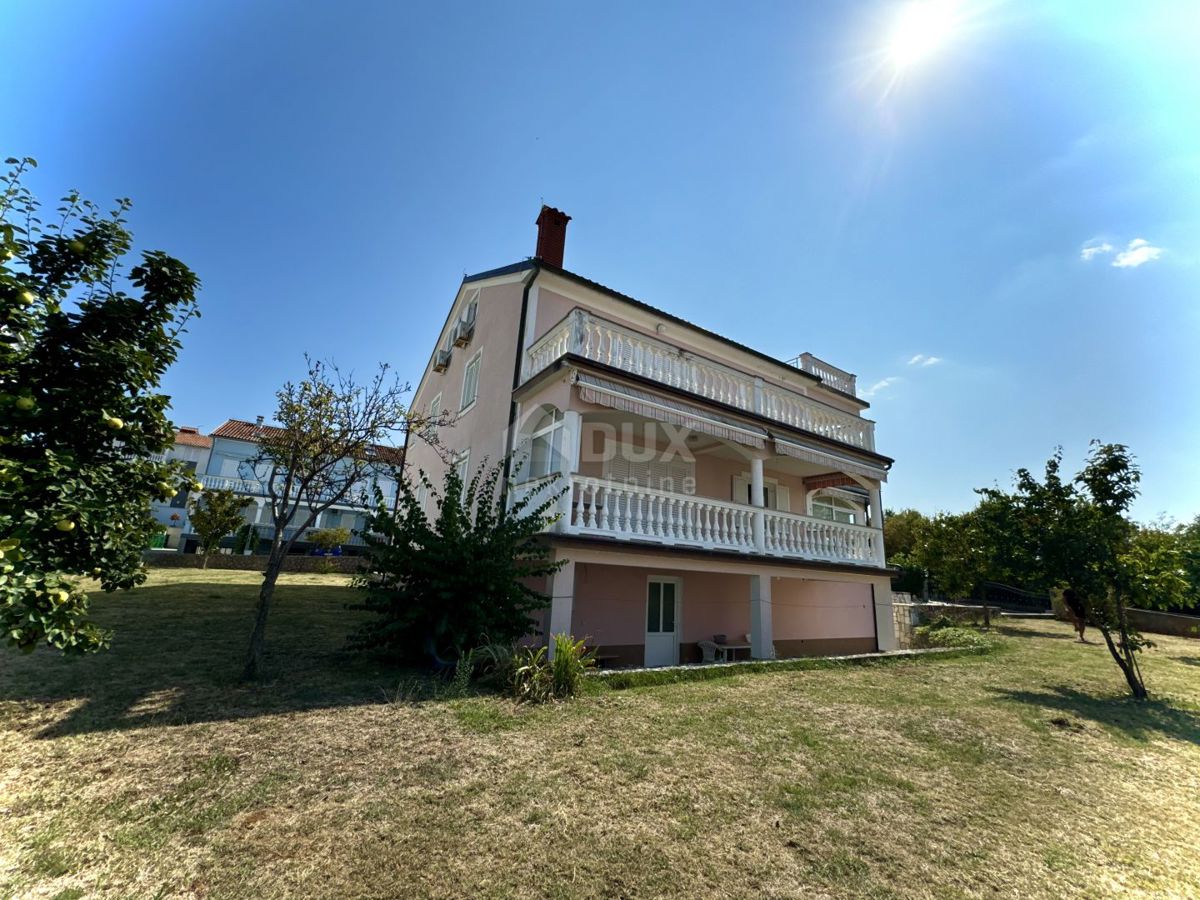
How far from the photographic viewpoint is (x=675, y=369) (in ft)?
44.2

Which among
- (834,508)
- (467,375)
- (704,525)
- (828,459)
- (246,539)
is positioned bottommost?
(246,539)

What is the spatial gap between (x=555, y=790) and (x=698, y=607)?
10.7 metres

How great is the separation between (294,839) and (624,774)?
3.07 meters

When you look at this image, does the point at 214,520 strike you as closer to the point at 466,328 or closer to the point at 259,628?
→ the point at 466,328

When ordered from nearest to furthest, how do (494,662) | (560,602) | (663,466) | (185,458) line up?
(494,662) < (560,602) < (663,466) < (185,458)

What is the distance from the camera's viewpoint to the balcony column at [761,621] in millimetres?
12695

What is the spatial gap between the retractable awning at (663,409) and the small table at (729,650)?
559cm

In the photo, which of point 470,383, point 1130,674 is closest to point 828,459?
point 1130,674

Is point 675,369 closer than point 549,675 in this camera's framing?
No

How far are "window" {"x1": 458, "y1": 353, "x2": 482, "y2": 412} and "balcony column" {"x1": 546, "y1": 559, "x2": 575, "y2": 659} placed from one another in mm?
8931

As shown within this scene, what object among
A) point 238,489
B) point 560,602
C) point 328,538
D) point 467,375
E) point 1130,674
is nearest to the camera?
point 560,602

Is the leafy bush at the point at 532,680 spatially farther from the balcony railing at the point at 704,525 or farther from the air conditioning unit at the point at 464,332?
the air conditioning unit at the point at 464,332

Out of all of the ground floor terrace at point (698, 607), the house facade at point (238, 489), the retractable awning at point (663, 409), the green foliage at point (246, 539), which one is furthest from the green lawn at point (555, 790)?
the house facade at point (238, 489)

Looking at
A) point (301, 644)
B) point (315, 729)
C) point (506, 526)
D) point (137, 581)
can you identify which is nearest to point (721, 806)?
point (315, 729)
